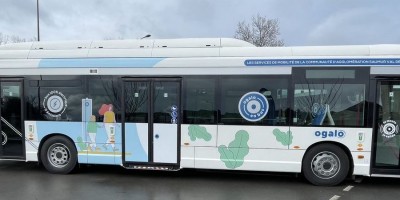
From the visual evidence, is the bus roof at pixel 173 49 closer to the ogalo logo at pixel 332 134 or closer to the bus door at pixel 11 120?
the bus door at pixel 11 120

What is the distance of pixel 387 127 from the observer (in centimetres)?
785

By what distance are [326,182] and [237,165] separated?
186 cm

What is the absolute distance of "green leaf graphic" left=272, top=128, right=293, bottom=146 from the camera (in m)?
8.14

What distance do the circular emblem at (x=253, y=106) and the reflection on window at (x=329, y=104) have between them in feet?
2.16

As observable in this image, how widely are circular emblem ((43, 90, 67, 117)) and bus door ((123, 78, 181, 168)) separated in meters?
1.53

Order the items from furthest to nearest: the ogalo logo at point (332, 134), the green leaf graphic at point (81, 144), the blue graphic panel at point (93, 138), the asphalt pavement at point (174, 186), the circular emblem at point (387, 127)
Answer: the green leaf graphic at point (81, 144), the blue graphic panel at point (93, 138), the ogalo logo at point (332, 134), the circular emblem at point (387, 127), the asphalt pavement at point (174, 186)

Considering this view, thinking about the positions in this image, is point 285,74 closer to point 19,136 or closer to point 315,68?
point 315,68

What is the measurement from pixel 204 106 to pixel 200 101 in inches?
5.5

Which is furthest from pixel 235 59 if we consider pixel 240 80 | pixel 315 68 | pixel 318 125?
pixel 318 125

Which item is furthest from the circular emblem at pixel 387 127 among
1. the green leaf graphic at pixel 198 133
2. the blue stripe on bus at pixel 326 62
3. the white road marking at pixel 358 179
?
the green leaf graphic at pixel 198 133

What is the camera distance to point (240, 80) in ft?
27.4

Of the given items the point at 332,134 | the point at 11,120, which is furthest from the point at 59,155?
the point at 332,134

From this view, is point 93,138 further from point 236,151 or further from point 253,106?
point 253,106

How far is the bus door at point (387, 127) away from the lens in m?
7.86
